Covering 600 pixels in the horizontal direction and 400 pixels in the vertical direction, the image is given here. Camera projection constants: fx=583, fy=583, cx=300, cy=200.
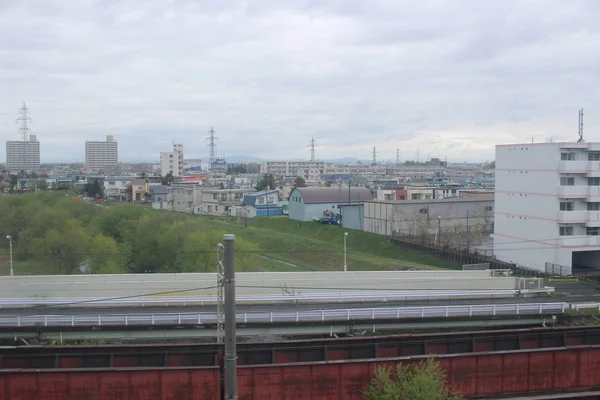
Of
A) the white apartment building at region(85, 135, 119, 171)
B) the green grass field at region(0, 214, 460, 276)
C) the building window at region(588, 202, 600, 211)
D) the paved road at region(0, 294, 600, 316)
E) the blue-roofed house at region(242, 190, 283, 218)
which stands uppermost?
the white apartment building at region(85, 135, 119, 171)

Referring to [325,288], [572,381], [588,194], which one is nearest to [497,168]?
[588,194]

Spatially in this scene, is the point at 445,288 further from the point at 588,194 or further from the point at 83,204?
the point at 83,204

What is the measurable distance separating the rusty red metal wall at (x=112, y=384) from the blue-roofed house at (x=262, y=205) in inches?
1360

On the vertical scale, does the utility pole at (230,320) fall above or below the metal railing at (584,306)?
above

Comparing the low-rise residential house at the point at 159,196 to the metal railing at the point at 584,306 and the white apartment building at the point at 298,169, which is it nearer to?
the metal railing at the point at 584,306

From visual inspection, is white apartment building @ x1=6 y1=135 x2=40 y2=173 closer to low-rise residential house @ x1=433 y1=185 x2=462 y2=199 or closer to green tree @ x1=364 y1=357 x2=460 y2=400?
low-rise residential house @ x1=433 y1=185 x2=462 y2=199

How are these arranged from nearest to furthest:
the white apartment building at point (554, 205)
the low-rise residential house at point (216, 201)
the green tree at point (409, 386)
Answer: the green tree at point (409, 386) < the white apartment building at point (554, 205) < the low-rise residential house at point (216, 201)

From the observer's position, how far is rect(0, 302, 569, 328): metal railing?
12.4m

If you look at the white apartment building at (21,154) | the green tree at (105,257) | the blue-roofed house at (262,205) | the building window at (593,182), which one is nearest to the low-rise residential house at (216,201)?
the blue-roofed house at (262,205)

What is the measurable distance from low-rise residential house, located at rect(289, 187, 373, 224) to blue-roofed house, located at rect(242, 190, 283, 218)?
412 centimetres

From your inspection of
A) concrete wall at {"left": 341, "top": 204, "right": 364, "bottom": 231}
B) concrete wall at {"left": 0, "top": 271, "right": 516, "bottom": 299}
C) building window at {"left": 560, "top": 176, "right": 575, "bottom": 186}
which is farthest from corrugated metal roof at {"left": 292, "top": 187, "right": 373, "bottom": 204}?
concrete wall at {"left": 0, "top": 271, "right": 516, "bottom": 299}

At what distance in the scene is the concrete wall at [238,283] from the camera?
15.7 m

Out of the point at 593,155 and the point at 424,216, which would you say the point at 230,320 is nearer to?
the point at 593,155

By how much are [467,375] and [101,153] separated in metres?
172
